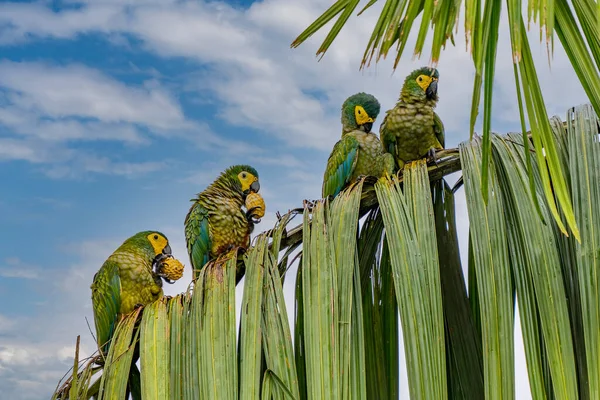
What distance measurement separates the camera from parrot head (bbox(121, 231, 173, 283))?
204 inches

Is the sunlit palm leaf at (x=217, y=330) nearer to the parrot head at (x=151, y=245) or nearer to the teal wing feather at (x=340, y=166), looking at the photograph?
the teal wing feather at (x=340, y=166)

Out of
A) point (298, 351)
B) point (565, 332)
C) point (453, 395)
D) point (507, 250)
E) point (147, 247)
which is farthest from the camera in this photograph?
point (147, 247)

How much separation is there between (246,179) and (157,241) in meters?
0.81

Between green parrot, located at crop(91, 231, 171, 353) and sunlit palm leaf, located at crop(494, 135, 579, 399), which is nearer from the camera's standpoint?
sunlit palm leaf, located at crop(494, 135, 579, 399)

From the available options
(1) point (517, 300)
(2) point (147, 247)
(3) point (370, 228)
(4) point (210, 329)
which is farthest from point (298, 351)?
(2) point (147, 247)

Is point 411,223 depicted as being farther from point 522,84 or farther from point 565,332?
point 522,84

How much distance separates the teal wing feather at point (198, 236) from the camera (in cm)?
525

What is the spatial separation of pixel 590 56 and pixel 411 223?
110cm

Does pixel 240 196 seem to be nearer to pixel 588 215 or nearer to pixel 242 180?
pixel 242 180

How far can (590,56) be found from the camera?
8.50ft

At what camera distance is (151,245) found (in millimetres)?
5223

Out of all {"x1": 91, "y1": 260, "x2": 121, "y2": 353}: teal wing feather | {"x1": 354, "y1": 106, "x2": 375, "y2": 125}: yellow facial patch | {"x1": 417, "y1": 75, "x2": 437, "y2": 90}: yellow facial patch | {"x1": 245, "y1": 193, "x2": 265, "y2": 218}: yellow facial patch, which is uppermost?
{"x1": 417, "y1": 75, "x2": 437, "y2": 90}: yellow facial patch

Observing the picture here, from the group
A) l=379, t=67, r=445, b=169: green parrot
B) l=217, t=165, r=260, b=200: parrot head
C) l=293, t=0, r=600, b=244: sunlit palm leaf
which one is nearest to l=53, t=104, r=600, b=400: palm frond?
l=293, t=0, r=600, b=244: sunlit palm leaf

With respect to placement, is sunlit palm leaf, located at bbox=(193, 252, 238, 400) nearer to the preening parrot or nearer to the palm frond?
the palm frond
